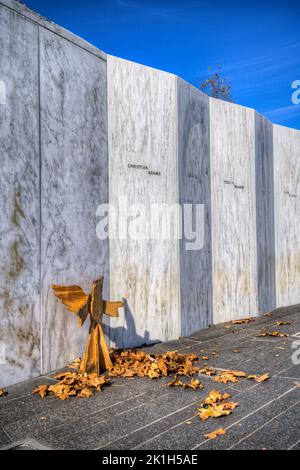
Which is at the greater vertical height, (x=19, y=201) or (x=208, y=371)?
(x=19, y=201)

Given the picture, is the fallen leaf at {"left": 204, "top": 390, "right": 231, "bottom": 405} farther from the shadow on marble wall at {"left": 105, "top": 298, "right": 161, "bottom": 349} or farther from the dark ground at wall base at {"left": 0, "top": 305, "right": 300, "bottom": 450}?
the shadow on marble wall at {"left": 105, "top": 298, "right": 161, "bottom": 349}

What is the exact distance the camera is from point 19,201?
4746 mm

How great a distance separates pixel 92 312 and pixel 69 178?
1730 mm

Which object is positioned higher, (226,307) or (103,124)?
(103,124)

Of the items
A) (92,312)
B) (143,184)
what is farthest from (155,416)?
(143,184)

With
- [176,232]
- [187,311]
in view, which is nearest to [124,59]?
[176,232]

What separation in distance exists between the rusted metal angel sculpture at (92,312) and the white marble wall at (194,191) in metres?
2.15

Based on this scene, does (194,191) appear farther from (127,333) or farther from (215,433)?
(215,433)

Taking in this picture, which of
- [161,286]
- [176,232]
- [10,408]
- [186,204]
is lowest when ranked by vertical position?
[10,408]

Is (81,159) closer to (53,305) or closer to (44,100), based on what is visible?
(44,100)

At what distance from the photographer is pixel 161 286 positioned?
661cm

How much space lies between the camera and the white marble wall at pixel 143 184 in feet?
19.9

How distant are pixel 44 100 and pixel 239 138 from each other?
4598mm

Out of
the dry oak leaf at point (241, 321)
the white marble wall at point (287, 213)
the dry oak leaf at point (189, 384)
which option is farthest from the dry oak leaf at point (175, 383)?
the white marble wall at point (287, 213)
